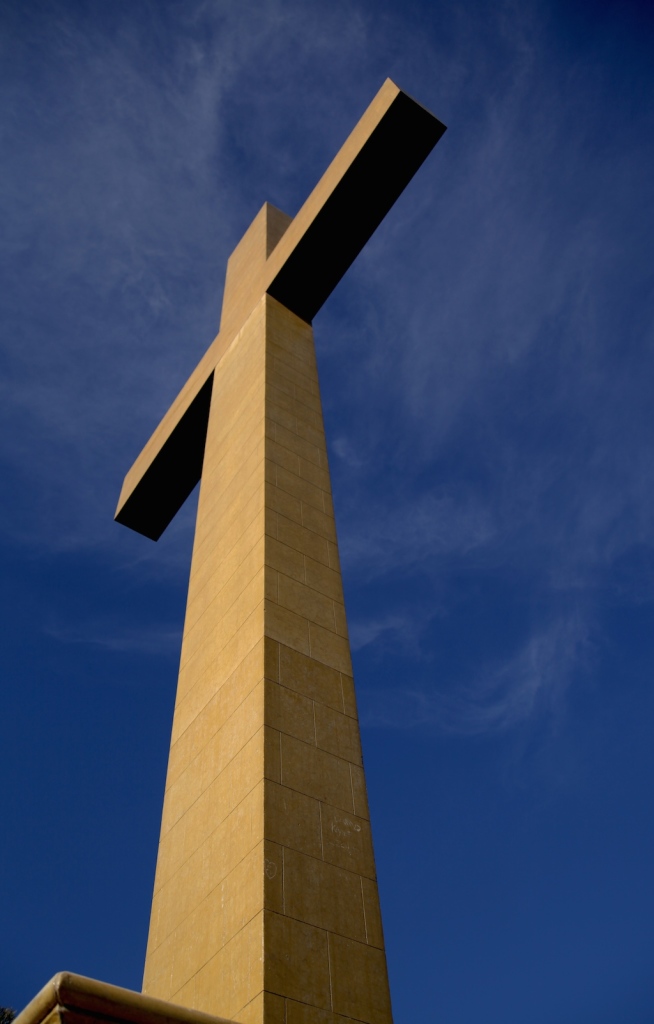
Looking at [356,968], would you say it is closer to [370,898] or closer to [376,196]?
[370,898]

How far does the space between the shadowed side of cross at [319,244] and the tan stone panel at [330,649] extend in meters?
5.27

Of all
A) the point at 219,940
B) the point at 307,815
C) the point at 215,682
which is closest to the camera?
the point at 219,940

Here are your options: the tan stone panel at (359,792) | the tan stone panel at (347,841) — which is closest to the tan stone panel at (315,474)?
the tan stone panel at (359,792)

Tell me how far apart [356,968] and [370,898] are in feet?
1.58

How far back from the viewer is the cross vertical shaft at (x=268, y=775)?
4840mm

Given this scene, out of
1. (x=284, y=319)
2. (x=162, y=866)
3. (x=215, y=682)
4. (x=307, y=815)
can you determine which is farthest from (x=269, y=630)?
(x=284, y=319)

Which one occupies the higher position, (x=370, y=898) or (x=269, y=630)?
(x=269, y=630)

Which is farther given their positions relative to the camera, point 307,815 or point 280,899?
point 307,815

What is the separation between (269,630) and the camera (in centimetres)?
636

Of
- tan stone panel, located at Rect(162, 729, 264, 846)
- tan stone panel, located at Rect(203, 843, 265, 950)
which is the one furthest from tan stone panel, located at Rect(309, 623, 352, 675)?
tan stone panel, located at Rect(203, 843, 265, 950)

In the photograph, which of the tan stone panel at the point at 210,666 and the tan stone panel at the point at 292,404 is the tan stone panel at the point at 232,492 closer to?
the tan stone panel at the point at 292,404

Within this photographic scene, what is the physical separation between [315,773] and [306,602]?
1.52 metres

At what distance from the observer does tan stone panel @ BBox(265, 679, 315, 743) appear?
5793mm

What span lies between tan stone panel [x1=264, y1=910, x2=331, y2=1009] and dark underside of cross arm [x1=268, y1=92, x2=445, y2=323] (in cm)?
761
